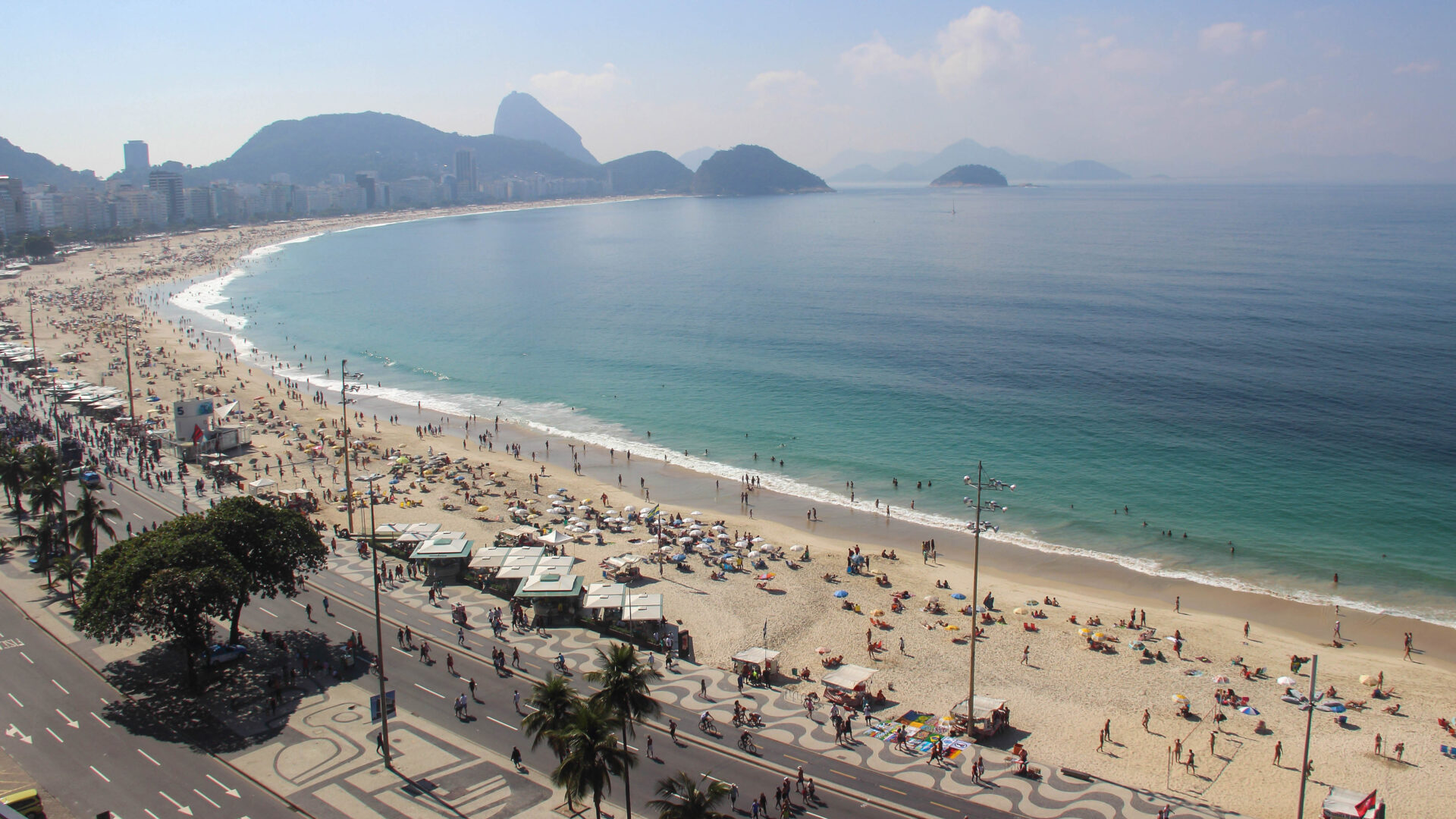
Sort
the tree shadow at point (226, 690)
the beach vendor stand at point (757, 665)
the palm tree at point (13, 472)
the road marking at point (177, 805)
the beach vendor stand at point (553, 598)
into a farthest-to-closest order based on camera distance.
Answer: the palm tree at point (13, 472) < the beach vendor stand at point (553, 598) < the beach vendor stand at point (757, 665) < the tree shadow at point (226, 690) < the road marking at point (177, 805)

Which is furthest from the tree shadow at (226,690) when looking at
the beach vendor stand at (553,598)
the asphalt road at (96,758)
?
the beach vendor stand at (553,598)

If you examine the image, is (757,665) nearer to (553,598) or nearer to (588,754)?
(553,598)

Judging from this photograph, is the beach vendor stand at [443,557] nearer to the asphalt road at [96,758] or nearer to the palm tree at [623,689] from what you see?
the asphalt road at [96,758]

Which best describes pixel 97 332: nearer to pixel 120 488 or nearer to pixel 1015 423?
pixel 120 488

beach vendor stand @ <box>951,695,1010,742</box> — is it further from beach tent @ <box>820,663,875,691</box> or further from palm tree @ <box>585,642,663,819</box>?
palm tree @ <box>585,642,663,819</box>

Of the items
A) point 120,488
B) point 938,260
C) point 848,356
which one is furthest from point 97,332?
point 938,260

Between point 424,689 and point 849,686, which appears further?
point 849,686

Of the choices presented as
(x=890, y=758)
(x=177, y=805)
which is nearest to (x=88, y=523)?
(x=177, y=805)
